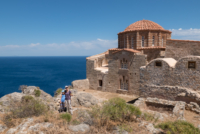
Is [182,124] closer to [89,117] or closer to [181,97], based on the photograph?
[89,117]

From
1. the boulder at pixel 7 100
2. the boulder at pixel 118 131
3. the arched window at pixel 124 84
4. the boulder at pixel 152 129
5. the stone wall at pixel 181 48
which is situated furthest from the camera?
the arched window at pixel 124 84

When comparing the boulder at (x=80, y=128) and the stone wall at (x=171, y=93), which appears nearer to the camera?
the boulder at (x=80, y=128)

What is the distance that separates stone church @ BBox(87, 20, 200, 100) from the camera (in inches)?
444

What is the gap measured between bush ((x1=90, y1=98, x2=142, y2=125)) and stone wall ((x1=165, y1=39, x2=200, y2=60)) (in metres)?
9.96

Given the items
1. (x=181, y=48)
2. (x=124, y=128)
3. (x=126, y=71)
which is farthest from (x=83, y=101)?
(x=181, y=48)

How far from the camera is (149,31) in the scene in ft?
63.6

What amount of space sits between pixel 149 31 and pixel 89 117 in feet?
54.2

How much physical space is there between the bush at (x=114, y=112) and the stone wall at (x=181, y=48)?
996 centimetres

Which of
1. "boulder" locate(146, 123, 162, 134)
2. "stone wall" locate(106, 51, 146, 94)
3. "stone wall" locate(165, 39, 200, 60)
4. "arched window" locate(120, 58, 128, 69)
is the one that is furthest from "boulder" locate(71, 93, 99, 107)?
"stone wall" locate(165, 39, 200, 60)

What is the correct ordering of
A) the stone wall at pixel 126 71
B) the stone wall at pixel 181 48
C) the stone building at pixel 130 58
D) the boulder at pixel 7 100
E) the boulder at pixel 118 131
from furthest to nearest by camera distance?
the stone building at pixel 130 58
the stone wall at pixel 126 71
the stone wall at pixel 181 48
the boulder at pixel 7 100
the boulder at pixel 118 131

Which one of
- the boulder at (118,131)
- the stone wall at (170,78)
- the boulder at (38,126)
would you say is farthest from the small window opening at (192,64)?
the boulder at (38,126)

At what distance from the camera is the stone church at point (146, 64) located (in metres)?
11.3

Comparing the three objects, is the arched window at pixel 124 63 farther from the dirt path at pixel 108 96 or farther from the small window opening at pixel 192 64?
the small window opening at pixel 192 64

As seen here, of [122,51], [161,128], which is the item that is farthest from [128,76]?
[161,128]
